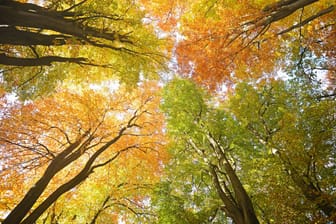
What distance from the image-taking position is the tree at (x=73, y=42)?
4.80m

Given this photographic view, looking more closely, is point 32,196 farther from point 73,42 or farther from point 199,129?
point 199,129

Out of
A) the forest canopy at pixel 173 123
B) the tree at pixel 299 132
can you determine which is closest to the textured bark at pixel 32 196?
the forest canopy at pixel 173 123

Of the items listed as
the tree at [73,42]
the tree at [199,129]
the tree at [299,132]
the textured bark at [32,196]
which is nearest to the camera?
the tree at [73,42]

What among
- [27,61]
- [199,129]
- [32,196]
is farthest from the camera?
[199,129]

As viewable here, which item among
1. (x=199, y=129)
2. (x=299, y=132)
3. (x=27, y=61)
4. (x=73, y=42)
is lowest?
(x=27, y=61)

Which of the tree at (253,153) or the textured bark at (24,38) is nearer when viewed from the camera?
the textured bark at (24,38)

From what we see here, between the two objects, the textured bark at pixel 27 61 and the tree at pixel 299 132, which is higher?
the tree at pixel 299 132

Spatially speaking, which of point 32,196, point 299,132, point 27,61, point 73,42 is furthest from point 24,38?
point 299,132

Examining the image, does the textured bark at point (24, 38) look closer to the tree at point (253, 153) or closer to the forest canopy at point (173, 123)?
the forest canopy at point (173, 123)

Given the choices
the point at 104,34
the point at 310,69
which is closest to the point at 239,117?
the point at 310,69

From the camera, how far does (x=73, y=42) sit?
17.8ft

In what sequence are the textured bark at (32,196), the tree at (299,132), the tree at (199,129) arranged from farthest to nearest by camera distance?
the tree at (199,129)
the tree at (299,132)
the textured bark at (32,196)

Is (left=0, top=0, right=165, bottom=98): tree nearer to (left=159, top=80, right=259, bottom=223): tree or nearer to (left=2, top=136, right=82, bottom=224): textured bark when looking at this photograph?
(left=2, top=136, right=82, bottom=224): textured bark

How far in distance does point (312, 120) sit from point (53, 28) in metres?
6.51
